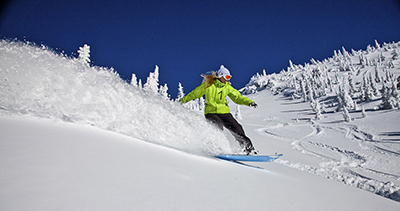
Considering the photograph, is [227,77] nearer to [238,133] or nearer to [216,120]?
[216,120]

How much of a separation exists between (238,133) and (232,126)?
25 cm

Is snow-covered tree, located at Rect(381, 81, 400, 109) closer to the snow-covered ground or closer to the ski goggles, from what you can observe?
the snow-covered ground

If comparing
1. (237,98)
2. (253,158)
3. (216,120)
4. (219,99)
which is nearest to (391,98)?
(237,98)

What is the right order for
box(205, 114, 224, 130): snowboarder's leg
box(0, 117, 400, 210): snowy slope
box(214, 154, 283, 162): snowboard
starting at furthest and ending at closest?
box(205, 114, 224, 130): snowboarder's leg < box(214, 154, 283, 162): snowboard < box(0, 117, 400, 210): snowy slope

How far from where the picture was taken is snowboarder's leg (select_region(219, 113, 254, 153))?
508cm

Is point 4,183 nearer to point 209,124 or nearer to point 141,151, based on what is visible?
point 141,151

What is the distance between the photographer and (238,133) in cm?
521

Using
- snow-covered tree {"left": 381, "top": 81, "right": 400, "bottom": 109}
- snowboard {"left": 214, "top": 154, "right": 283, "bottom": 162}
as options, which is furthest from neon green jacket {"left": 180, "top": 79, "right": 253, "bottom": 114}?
snow-covered tree {"left": 381, "top": 81, "right": 400, "bottom": 109}

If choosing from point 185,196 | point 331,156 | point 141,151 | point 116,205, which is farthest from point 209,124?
point 331,156

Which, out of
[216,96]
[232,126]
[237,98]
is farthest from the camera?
[237,98]

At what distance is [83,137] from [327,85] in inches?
3596

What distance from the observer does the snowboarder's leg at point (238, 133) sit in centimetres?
508

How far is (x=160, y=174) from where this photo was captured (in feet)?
5.74

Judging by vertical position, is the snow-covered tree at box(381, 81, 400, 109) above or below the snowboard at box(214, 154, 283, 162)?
above
